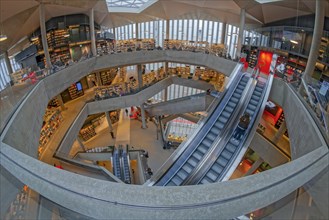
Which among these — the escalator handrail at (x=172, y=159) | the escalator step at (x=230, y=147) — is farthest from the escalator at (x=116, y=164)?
the escalator step at (x=230, y=147)

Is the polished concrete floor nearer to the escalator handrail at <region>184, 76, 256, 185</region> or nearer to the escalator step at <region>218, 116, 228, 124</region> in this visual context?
the escalator handrail at <region>184, 76, 256, 185</region>

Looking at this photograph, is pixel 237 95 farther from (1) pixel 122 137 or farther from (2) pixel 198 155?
(1) pixel 122 137

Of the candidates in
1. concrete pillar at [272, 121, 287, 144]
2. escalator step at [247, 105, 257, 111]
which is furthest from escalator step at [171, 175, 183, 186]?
concrete pillar at [272, 121, 287, 144]

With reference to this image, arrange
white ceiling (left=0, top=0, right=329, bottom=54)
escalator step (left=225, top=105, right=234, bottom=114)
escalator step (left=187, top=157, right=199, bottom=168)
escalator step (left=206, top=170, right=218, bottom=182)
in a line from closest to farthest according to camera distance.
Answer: escalator step (left=206, top=170, right=218, bottom=182), escalator step (left=187, top=157, right=199, bottom=168), escalator step (left=225, top=105, right=234, bottom=114), white ceiling (left=0, top=0, right=329, bottom=54)

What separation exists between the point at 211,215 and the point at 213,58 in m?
17.9

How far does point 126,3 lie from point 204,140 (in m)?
23.0

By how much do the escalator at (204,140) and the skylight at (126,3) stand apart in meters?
18.7

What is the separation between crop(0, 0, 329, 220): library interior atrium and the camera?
4234 mm

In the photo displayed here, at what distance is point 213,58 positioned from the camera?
67.2ft

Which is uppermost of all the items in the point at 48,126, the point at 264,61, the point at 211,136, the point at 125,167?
the point at 264,61

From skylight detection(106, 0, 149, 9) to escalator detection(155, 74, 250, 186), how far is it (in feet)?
61.4

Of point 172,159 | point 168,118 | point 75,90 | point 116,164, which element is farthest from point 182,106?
point 172,159

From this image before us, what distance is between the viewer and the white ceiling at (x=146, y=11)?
48.5 feet

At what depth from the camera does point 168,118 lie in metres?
27.1
